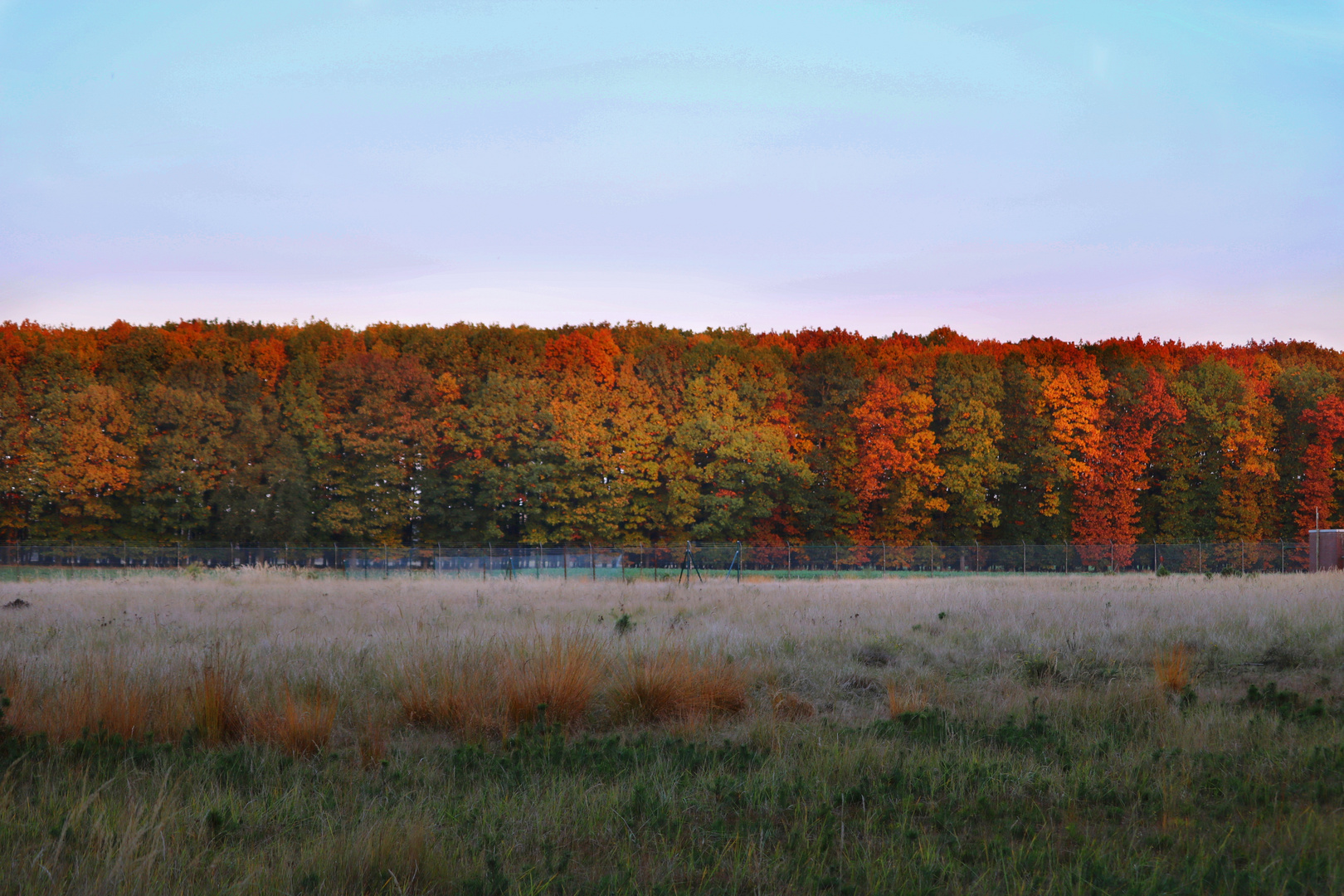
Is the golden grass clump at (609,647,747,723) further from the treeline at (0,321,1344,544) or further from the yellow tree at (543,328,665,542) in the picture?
the treeline at (0,321,1344,544)

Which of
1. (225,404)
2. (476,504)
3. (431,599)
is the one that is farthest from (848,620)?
(225,404)

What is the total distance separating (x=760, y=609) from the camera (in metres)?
16.9

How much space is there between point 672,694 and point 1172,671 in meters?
5.08

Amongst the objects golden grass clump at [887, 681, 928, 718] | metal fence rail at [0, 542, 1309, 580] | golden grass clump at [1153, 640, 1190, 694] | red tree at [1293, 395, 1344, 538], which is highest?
red tree at [1293, 395, 1344, 538]

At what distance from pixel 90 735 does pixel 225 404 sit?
155 feet

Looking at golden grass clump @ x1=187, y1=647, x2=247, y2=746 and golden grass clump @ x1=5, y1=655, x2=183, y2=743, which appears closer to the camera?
golden grass clump @ x1=5, y1=655, x2=183, y2=743

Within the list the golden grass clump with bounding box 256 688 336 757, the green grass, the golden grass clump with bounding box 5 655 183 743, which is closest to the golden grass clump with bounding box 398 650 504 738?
the green grass

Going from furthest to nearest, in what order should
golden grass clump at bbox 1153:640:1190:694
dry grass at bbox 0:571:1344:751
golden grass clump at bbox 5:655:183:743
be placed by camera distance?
golden grass clump at bbox 1153:640:1190:694
dry grass at bbox 0:571:1344:751
golden grass clump at bbox 5:655:183:743

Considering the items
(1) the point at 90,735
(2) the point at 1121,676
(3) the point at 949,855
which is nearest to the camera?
(3) the point at 949,855

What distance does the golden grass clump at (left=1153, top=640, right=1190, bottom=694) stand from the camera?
29.0 feet

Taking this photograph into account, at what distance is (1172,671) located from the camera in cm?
914

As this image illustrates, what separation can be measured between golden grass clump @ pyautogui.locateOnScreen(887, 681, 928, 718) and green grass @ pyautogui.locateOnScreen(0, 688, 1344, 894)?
0.53m

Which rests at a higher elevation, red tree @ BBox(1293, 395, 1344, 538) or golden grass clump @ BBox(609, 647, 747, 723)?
red tree @ BBox(1293, 395, 1344, 538)

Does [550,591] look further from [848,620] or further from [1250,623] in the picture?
[1250,623]
